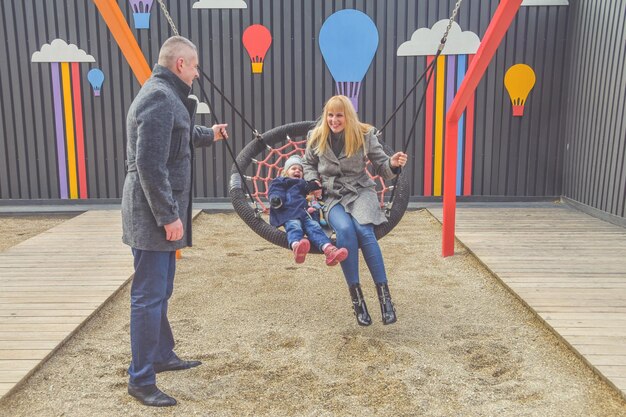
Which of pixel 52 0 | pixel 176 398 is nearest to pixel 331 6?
pixel 52 0

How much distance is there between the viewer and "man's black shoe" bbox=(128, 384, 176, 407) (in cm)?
219

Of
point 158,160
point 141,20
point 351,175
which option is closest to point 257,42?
point 141,20

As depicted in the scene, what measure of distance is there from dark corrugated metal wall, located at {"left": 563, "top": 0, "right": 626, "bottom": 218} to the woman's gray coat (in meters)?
2.95

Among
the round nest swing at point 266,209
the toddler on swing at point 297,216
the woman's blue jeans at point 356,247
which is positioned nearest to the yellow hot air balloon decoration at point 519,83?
the round nest swing at point 266,209

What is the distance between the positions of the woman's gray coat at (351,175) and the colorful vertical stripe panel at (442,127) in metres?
3.29

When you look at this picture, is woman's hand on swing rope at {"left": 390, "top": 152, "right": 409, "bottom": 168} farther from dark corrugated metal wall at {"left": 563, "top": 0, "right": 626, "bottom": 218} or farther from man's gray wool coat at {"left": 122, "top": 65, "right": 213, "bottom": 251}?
dark corrugated metal wall at {"left": 563, "top": 0, "right": 626, "bottom": 218}

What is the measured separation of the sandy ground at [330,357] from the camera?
2186 millimetres

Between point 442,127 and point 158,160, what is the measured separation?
478cm

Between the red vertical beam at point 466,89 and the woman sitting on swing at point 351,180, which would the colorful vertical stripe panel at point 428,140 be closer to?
the red vertical beam at point 466,89

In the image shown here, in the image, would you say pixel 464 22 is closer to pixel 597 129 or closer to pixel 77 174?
pixel 597 129

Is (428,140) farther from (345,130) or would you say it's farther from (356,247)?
(356,247)

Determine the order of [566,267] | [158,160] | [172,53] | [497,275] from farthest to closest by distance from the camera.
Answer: [566,267]
[497,275]
[172,53]
[158,160]

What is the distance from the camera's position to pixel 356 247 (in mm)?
2844

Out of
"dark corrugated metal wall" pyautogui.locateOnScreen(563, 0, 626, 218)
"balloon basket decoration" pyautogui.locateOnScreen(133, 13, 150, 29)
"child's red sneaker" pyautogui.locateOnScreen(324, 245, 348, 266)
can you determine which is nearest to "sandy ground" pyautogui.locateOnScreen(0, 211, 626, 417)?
"child's red sneaker" pyautogui.locateOnScreen(324, 245, 348, 266)
